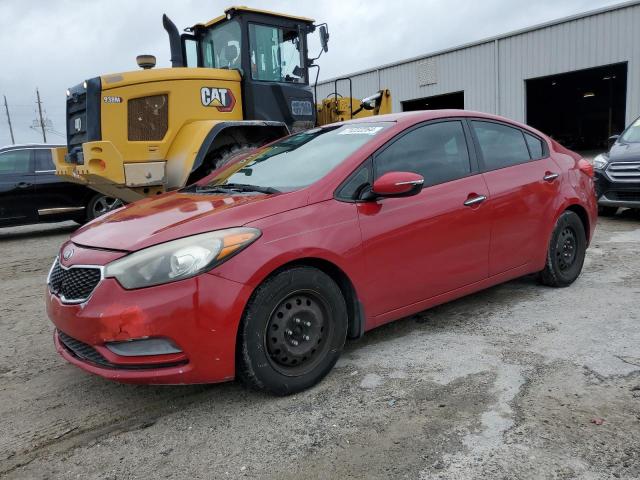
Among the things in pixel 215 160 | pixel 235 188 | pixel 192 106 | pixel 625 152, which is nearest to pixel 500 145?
pixel 235 188

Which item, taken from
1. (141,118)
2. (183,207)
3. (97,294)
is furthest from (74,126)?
(97,294)

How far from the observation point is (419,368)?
322 centimetres

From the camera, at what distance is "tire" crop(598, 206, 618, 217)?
351 inches

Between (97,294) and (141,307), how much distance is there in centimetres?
27

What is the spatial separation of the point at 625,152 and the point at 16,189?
32.0ft

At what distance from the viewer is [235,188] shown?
361 centimetres

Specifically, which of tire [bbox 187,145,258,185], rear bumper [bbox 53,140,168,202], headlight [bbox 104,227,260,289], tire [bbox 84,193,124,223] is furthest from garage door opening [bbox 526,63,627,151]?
headlight [bbox 104,227,260,289]

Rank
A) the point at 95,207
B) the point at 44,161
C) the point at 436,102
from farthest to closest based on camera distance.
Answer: the point at 436,102
the point at 95,207
the point at 44,161

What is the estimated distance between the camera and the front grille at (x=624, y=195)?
786cm

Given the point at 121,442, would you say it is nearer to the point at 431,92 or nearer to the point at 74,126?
the point at 74,126

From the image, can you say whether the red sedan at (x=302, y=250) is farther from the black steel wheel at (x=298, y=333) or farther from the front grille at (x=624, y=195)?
the front grille at (x=624, y=195)

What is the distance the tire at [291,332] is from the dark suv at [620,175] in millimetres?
6577

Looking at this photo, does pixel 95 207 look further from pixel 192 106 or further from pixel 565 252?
pixel 565 252

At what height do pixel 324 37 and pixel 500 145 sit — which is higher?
pixel 324 37
